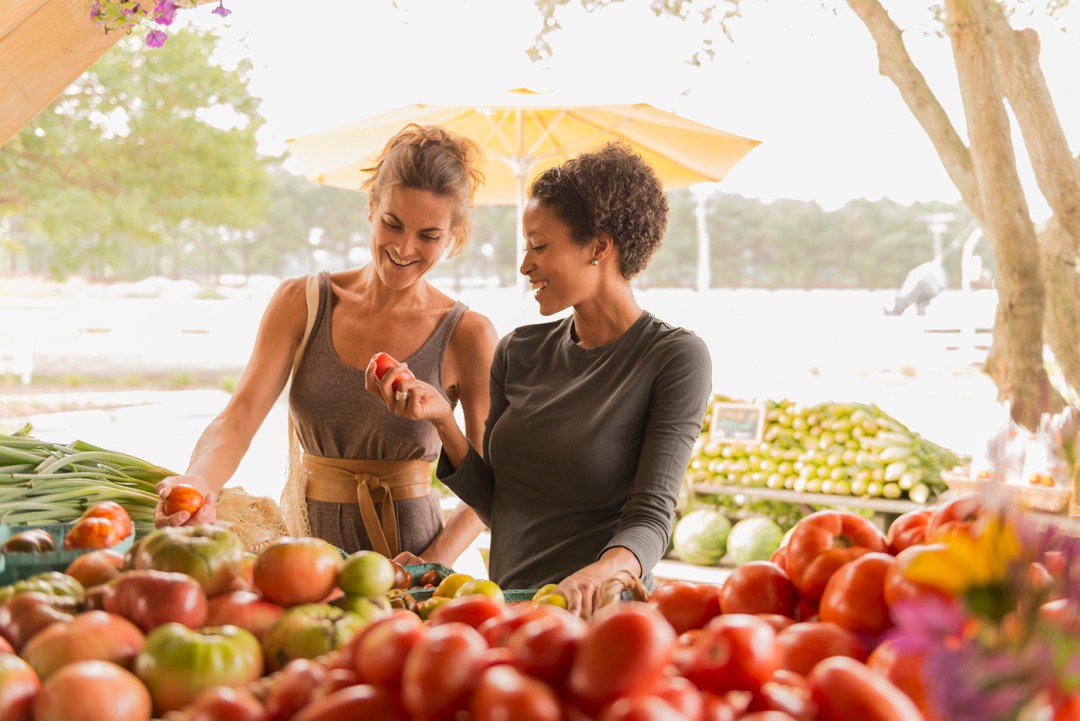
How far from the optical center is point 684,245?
12383 millimetres

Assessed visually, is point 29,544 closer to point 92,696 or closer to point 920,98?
point 92,696

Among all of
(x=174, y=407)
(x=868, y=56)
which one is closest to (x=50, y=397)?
(x=174, y=407)

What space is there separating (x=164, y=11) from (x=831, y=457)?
11.7 feet

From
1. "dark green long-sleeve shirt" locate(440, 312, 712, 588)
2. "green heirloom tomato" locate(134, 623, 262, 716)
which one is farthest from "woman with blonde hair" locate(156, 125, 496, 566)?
"green heirloom tomato" locate(134, 623, 262, 716)

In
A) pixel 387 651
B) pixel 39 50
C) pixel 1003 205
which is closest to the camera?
pixel 387 651

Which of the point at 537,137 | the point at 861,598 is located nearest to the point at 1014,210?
the point at 537,137

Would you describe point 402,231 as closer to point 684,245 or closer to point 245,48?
point 245,48

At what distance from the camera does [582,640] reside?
29.2 inches

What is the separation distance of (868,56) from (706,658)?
825cm

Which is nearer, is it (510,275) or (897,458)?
(897,458)

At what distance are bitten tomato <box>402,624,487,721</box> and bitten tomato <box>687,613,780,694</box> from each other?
18 centimetres

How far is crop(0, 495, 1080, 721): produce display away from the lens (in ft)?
2.00

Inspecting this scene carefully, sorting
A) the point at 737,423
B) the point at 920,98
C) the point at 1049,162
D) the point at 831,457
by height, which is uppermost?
the point at 920,98

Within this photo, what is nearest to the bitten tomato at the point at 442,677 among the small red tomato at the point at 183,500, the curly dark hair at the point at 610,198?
the small red tomato at the point at 183,500
